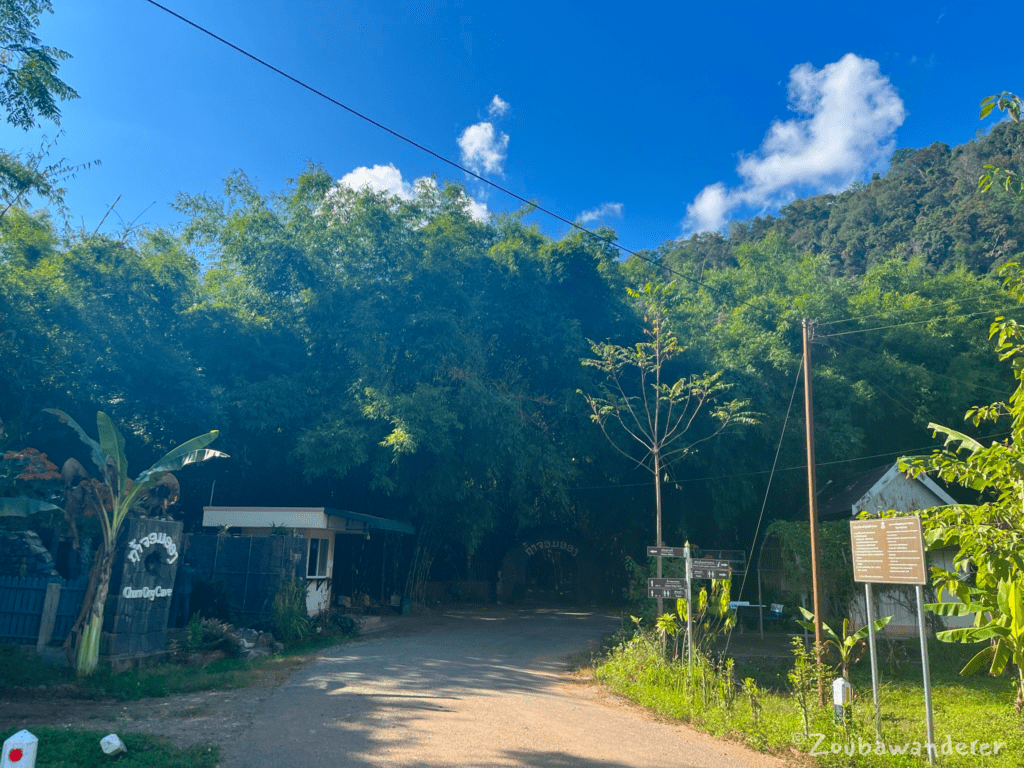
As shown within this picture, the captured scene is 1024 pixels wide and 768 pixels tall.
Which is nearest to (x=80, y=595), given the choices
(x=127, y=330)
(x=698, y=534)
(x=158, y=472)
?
(x=158, y=472)

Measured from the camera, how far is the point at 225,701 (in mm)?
7980

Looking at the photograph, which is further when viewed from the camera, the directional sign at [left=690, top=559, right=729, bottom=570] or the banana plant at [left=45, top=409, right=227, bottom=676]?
the directional sign at [left=690, top=559, right=729, bottom=570]

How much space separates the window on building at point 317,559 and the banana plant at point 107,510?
444 cm

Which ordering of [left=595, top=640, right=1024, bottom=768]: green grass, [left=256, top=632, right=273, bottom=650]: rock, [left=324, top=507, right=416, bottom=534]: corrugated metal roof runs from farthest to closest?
[left=324, top=507, right=416, bottom=534]: corrugated metal roof
[left=256, top=632, right=273, bottom=650]: rock
[left=595, top=640, right=1024, bottom=768]: green grass

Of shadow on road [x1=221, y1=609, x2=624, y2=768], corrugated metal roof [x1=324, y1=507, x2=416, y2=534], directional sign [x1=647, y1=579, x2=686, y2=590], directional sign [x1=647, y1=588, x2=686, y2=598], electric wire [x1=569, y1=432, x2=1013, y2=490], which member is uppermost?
electric wire [x1=569, y1=432, x2=1013, y2=490]

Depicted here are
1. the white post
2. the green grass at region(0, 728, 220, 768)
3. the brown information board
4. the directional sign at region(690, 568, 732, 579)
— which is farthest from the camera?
the directional sign at region(690, 568, 732, 579)

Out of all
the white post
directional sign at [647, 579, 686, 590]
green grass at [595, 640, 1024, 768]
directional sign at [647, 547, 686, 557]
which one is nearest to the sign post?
green grass at [595, 640, 1024, 768]

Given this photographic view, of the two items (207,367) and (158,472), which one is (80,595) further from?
(207,367)

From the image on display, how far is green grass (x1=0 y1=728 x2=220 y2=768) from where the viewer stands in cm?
541

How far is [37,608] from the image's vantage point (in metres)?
9.57

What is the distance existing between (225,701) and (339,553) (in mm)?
10596

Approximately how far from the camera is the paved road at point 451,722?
6109 mm

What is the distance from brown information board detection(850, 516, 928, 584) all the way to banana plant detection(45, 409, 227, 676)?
9028 millimetres

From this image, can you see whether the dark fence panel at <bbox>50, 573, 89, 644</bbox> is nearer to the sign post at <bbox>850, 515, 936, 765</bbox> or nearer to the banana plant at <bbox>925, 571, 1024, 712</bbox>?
the sign post at <bbox>850, 515, 936, 765</bbox>
